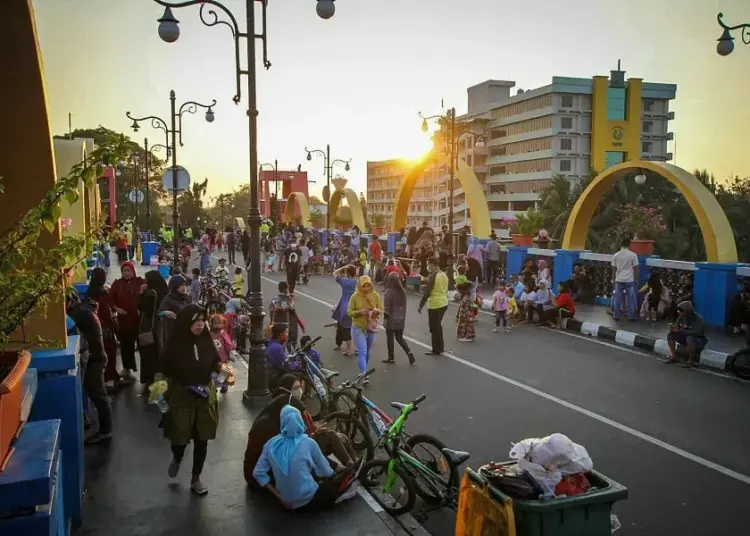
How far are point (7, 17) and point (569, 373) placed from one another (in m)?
9.27

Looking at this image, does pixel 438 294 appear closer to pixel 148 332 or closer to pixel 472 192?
pixel 148 332

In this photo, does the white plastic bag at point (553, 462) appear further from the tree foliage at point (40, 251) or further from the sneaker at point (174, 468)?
the sneaker at point (174, 468)

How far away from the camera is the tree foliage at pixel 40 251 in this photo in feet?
11.3

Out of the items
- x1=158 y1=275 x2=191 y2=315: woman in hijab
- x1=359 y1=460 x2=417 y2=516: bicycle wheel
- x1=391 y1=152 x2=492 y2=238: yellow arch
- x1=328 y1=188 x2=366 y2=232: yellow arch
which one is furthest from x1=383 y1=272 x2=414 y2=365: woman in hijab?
x1=328 y1=188 x2=366 y2=232: yellow arch

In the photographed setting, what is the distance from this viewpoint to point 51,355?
5254 millimetres

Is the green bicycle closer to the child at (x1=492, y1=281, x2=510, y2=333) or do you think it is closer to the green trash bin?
the green trash bin

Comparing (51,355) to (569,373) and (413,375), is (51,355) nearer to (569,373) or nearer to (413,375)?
(413,375)

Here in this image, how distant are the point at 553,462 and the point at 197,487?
10.9ft

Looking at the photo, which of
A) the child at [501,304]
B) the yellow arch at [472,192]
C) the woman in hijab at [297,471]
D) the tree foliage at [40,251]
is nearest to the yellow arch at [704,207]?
the child at [501,304]

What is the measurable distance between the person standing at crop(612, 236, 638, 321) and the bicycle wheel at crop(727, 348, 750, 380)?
4862 mm

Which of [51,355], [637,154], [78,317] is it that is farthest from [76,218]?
[637,154]

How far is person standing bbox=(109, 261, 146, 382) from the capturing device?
30.7ft

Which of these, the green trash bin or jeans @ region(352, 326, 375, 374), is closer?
the green trash bin

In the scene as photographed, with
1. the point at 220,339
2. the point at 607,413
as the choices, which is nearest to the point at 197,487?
the point at 220,339
